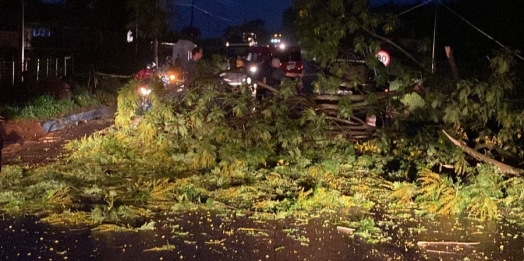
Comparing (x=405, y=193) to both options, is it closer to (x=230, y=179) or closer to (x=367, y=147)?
(x=230, y=179)

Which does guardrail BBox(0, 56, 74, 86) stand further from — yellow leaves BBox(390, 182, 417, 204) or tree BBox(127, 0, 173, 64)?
yellow leaves BBox(390, 182, 417, 204)

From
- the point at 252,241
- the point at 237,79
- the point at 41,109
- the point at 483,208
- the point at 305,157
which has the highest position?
the point at 237,79

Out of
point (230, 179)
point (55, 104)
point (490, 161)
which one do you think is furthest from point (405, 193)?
point (55, 104)

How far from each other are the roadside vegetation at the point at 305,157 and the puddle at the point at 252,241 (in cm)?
30

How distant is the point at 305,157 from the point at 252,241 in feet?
13.4

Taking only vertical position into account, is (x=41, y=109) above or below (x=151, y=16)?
below

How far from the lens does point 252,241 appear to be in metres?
6.53

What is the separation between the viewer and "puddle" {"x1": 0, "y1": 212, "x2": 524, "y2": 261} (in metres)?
6.07

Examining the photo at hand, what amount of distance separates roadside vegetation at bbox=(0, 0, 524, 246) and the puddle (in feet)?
1.00

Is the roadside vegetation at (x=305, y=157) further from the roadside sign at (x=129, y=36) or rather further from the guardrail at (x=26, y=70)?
the roadside sign at (x=129, y=36)

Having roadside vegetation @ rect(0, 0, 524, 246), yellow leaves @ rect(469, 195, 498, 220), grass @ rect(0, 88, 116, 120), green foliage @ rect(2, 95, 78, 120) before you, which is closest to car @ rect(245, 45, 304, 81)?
grass @ rect(0, 88, 116, 120)

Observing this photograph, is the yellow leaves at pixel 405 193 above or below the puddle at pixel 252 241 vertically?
above

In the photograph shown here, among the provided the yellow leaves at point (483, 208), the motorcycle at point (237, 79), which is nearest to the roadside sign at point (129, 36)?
the motorcycle at point (237, 79)

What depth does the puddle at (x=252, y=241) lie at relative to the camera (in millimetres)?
6070
